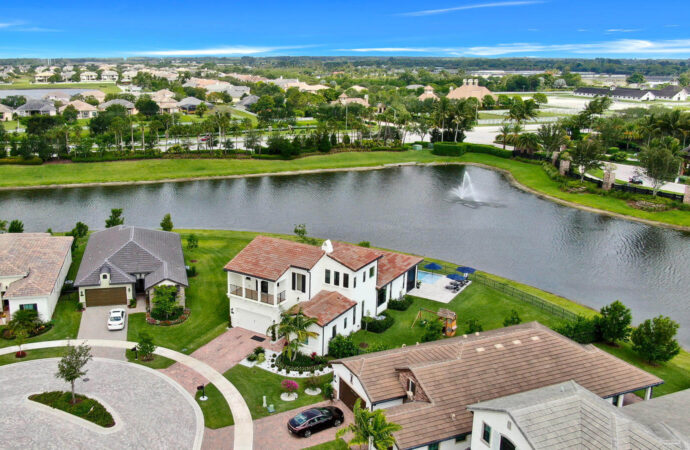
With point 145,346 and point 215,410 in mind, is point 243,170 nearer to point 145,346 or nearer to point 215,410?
point 145,346

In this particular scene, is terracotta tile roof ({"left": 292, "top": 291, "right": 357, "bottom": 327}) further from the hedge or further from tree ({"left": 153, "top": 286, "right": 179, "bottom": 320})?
the hedge

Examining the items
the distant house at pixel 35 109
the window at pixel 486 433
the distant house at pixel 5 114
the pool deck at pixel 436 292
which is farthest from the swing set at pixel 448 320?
the distant house at pixel 5 114

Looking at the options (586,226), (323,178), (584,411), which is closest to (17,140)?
(323,178)

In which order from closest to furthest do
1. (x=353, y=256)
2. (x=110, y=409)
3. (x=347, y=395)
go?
(x=110, y=409) < (x=347, y=395) < (x=353, y=256)

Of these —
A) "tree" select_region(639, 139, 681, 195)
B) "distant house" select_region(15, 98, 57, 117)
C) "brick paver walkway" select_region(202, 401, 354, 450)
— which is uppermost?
"distant house" select_region(15, 98, 57, 117)

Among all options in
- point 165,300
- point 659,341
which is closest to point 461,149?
point 659,341

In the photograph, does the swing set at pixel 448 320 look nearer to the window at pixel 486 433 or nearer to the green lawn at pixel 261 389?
the green lawn at pixel 261 389

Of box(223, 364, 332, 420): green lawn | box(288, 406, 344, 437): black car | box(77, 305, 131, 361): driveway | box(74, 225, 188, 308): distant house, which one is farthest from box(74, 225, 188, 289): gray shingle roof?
box(288, 406, 344, 437): black car
